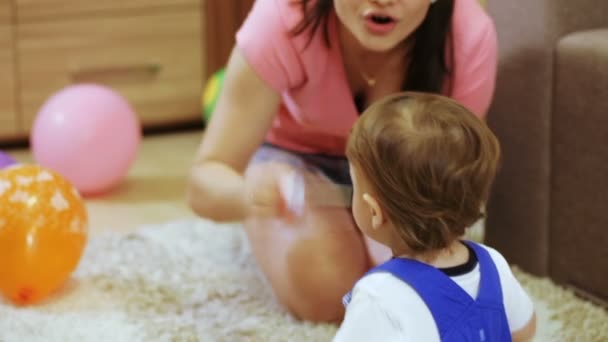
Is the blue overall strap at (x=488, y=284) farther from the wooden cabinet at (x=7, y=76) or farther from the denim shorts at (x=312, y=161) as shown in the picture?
the wooden cabinet at (x=7, y=76)

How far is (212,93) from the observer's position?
2211 millimetres

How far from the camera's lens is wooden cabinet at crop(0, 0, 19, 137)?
2123mm

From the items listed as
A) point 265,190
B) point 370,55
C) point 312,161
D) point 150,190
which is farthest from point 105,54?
point 265,190

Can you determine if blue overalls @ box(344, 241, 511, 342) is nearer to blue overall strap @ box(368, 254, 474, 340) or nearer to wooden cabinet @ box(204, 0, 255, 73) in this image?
blue overall strap @ box(368, 254, 474, 340)

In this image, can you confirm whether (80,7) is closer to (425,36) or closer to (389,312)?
(425,36)

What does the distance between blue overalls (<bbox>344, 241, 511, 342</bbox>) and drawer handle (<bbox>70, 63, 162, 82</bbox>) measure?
157 cm

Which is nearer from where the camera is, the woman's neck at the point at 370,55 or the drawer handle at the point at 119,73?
the woman's neck at the point at 370,55

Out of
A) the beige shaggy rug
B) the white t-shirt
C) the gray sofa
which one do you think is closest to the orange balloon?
the beige shaggy rug

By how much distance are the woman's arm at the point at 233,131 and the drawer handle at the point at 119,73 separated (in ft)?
3.49

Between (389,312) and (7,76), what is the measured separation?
5.25 ft

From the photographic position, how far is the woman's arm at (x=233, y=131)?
4.14ft

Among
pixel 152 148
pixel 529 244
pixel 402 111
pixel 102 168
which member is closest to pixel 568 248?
pixel 529 244

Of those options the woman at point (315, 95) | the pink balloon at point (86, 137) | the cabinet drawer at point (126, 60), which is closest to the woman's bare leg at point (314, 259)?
the woman at point (315, 95)

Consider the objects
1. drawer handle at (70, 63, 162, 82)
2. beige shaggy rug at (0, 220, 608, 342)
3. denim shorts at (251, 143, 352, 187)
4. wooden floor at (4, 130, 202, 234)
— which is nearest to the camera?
beige shaggy rug at (0, 220, 608, 342)
